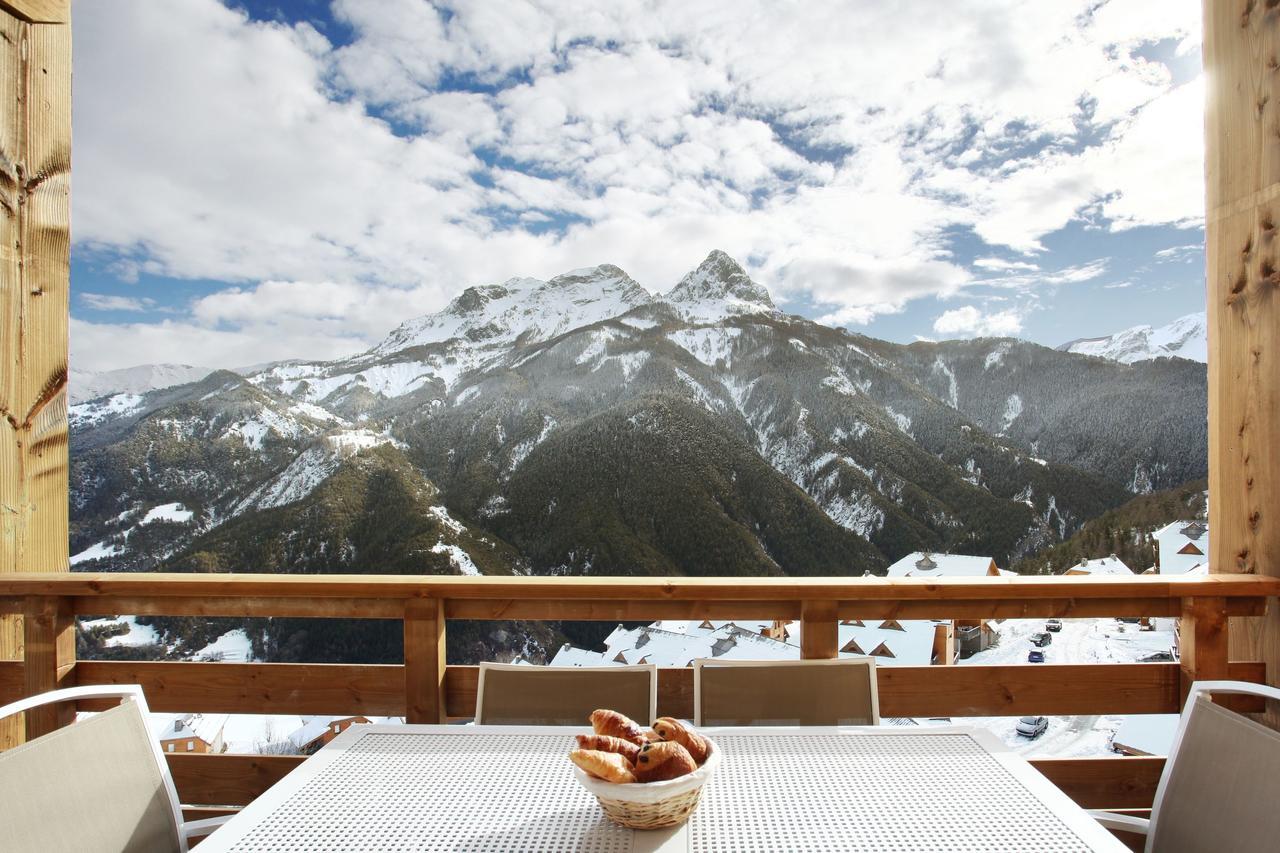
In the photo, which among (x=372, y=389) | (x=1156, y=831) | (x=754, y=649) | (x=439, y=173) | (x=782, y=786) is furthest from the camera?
(x=372, y=389)

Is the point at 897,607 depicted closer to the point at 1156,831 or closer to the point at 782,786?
the point at 1156,831

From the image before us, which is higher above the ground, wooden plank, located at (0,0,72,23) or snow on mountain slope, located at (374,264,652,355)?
snow on mountain slope, located at (374,264,652,355)

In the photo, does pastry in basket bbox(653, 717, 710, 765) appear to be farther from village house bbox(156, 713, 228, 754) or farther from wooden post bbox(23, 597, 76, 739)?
village house bbox(156, 713, 228, 754)

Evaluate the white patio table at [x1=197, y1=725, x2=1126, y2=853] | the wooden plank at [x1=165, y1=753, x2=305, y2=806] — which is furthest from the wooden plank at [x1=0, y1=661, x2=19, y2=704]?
the white patio table at [x1=197, y1=725, x2=1126, y2=853]

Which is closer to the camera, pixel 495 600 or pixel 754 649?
pixel 495 600

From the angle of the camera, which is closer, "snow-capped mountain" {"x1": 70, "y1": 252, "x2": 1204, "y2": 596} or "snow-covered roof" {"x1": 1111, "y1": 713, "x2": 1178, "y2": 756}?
"snow-covered roof" {"x1": 1111, "y1": 713, "x2": 1178, "y2": 756}

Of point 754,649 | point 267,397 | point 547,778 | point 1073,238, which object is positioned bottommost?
point 754,649

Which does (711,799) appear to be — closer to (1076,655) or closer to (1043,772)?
(1043,772)

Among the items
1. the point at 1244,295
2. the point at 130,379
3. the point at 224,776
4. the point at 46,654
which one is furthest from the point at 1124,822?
the point at 130,379

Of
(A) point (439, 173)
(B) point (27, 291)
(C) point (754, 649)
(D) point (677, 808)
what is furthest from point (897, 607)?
(A) point (439, 173)
